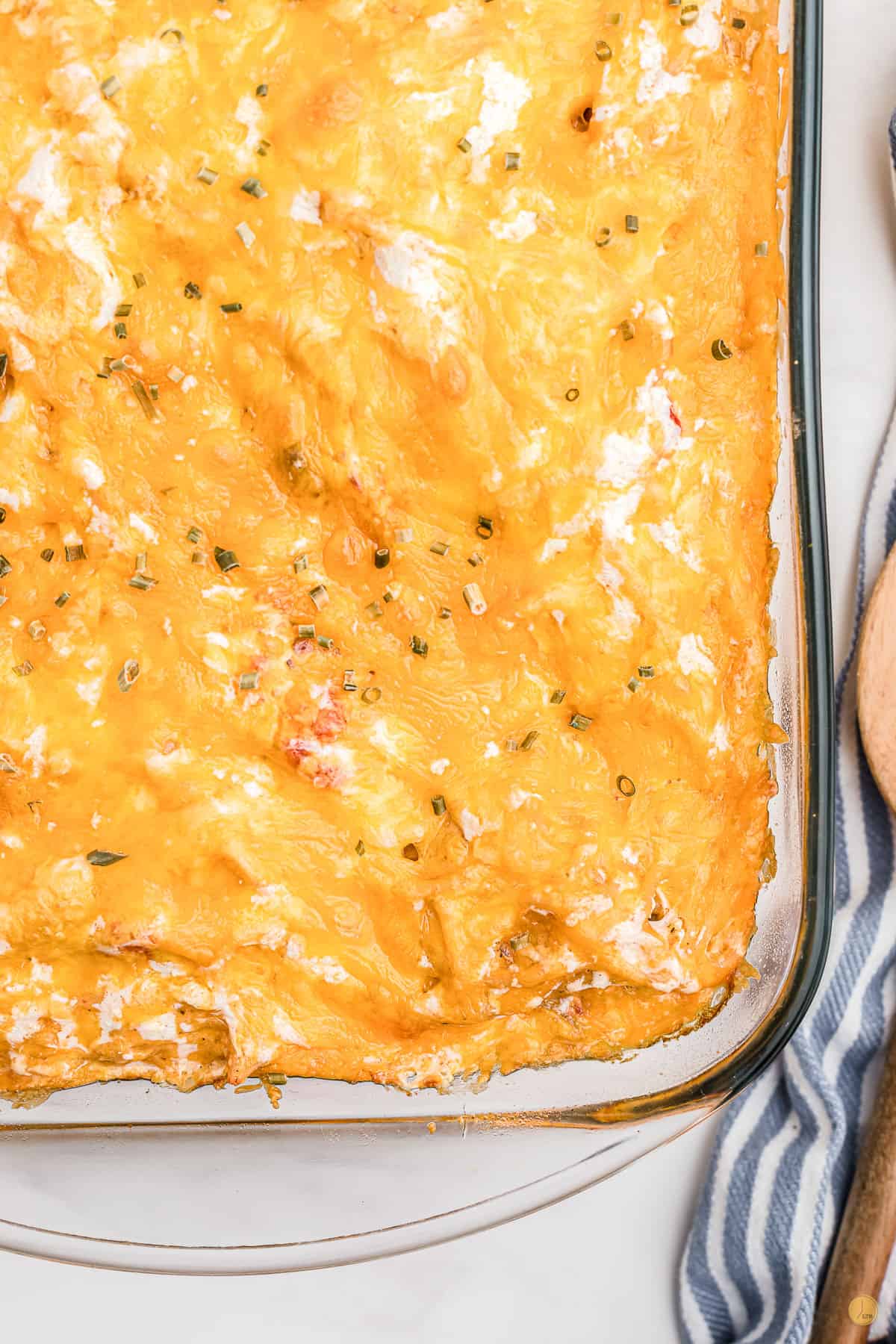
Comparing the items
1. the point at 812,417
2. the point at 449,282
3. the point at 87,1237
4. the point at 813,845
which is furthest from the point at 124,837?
the point at 812,417

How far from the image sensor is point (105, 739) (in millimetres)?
1212

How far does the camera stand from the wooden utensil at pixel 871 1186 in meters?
1.57

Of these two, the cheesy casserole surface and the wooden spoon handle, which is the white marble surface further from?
the cheesy casserole surface

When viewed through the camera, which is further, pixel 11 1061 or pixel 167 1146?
pixel 167 1146

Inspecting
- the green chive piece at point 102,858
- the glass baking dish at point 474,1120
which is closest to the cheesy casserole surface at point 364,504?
the green chive piece at point 102,858

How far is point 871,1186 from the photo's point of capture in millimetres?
1628

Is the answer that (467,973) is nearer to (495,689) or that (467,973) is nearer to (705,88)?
(495,689)

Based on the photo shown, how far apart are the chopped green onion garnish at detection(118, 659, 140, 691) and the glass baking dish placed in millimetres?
593

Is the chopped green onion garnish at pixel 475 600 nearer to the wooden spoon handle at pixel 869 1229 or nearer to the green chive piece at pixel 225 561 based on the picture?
the green chive piece at pixel 225 561

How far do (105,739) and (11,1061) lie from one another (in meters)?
0.45

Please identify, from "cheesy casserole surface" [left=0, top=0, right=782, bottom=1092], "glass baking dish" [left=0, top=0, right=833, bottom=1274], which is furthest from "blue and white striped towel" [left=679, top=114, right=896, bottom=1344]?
"cheesy casserole surface" [left=0, top=0, right=782, bottom=1092]

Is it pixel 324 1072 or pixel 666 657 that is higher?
pixel 666 657

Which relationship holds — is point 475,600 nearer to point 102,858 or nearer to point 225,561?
point 225,561

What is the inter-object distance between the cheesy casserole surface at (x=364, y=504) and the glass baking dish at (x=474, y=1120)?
0.40 ft
